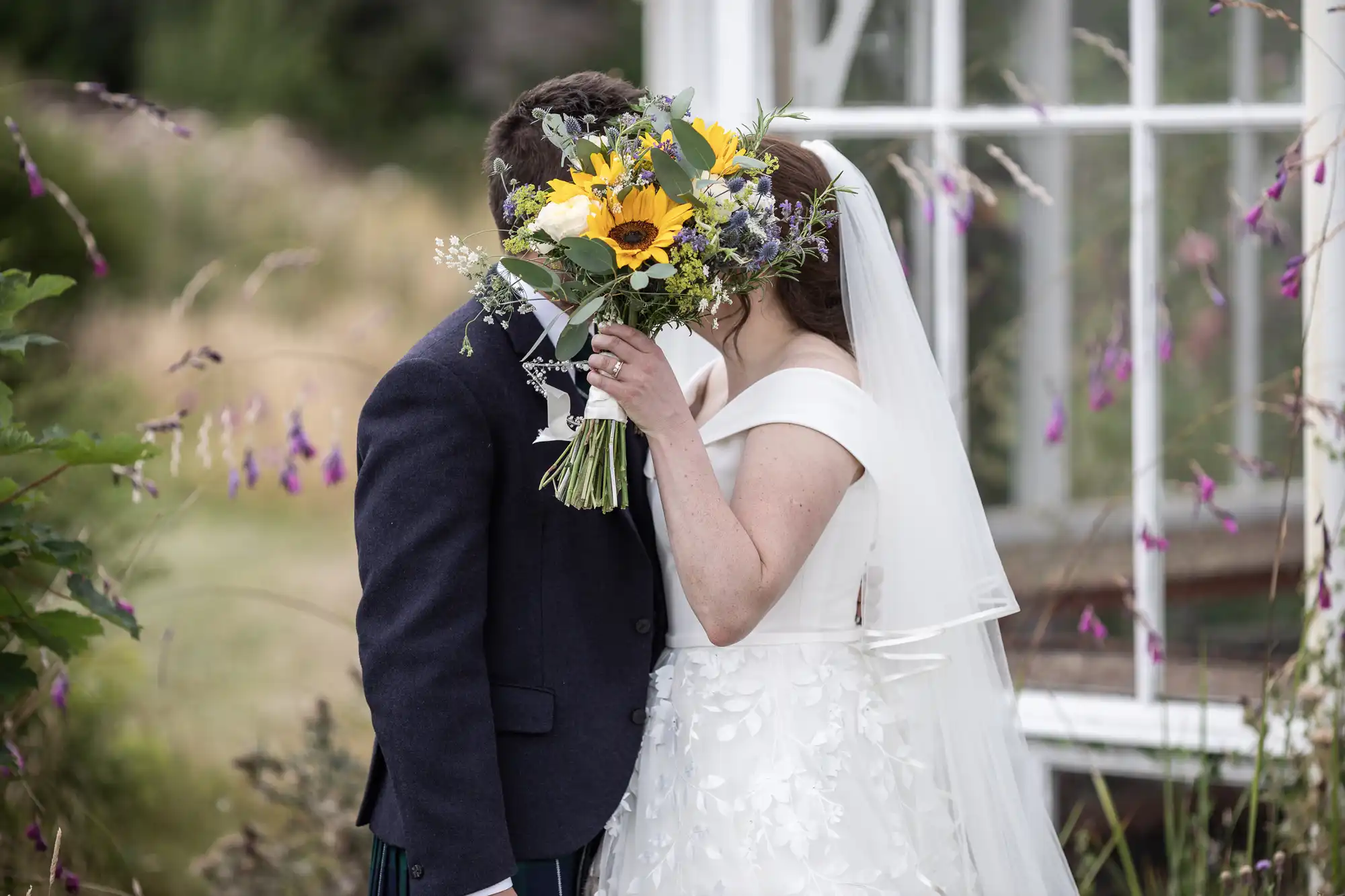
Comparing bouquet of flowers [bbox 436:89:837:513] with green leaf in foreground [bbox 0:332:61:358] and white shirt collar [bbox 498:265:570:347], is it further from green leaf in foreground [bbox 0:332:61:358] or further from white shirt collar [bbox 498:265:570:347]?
green leaf in foreground [bbox 0:332:61:358]

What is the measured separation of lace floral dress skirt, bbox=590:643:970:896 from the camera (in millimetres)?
1743

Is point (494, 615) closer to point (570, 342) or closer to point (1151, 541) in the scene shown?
point (570, 342)

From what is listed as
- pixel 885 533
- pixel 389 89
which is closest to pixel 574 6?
pixel 389 89

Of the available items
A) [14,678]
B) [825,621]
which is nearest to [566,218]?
[825,621]

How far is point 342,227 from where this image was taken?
19.8 ft

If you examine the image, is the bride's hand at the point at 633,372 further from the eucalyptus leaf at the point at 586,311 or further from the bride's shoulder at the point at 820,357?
the bride's shoulder at the point at 820,357

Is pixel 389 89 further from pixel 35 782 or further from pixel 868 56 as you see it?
pixel 35 782

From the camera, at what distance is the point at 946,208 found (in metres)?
2.87

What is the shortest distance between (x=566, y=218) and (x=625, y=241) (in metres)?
0.08

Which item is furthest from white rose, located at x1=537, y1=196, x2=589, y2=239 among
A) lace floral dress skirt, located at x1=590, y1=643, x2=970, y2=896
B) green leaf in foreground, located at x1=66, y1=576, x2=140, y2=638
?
green leaf in foreground, located at x1=66, y1=576, x2=140, y2=638

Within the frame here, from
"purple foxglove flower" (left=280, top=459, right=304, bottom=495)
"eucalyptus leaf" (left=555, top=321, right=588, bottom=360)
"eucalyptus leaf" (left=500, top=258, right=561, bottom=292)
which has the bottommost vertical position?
"purple foxglove flower" (left=280, top=459, right=304, bottom=495)

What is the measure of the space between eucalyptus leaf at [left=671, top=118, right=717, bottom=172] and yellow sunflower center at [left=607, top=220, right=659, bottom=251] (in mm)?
89

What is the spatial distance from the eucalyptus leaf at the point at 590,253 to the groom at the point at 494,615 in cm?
26

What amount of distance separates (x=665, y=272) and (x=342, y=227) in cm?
489
